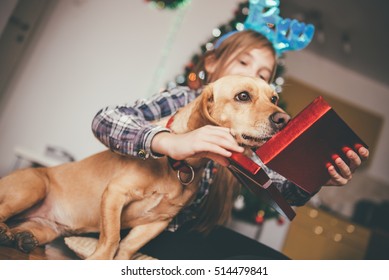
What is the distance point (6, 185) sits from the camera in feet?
3.46

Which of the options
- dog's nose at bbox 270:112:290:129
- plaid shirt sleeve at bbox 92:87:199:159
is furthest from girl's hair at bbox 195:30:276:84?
dog's nose at bbox 270:112:290:129

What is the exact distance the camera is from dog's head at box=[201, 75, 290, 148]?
3.02 feet

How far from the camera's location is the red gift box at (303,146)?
0.79m

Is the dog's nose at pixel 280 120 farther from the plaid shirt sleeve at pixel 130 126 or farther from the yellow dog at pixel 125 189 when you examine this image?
the plaid shirt sleeve at pixel 130 126

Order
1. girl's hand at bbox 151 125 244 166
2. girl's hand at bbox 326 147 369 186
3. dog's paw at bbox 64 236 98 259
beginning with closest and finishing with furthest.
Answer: girl's hand at bbox 151 125 244 166 → girl's hand at bbox 326 147 369 186 → dog's paw at bbox 64 236 98 259

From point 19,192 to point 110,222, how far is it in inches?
14.4

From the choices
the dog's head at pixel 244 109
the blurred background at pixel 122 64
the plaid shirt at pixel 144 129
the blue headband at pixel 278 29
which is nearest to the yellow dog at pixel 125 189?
the dog's head at pixel 244 109

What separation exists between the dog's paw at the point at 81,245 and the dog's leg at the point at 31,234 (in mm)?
73

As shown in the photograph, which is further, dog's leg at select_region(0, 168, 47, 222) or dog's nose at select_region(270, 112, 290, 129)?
dog's leg at select_region(0, 168, 47, 222)

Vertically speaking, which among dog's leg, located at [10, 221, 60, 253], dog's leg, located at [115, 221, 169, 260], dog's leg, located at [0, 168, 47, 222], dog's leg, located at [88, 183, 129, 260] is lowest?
dog's leg, located at [10, 221, 60, 253]

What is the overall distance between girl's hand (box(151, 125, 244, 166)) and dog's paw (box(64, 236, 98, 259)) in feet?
1.46

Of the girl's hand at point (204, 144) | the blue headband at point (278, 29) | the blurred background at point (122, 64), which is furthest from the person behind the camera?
the blurred background at point (122, 64)

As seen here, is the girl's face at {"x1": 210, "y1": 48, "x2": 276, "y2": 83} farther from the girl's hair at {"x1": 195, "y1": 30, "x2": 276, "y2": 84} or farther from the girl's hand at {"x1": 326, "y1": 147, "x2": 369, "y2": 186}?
the girl's hand at {"x1": 326, "y1": 147, "x2": 369, "y2": 186}
